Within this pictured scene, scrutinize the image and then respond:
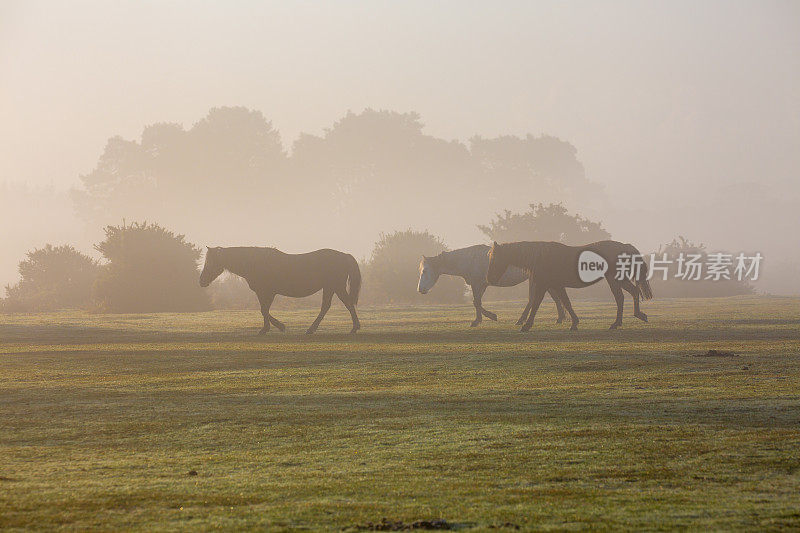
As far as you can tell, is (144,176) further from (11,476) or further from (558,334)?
(11,476)

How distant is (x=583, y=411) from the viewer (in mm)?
13414

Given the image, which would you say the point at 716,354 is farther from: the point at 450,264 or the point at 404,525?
the point at 450,264

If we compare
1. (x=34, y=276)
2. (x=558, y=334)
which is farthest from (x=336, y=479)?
(x=34, y=276)

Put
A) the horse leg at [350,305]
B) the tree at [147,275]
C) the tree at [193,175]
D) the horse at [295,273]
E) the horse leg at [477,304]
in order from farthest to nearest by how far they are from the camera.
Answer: the tree at [193,175] < the tree at [147,275] < the horse leg at [477,304] < the horse at [295,273] < the horse leg at [350,305]

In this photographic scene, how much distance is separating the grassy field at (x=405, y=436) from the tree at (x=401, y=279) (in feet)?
99.3

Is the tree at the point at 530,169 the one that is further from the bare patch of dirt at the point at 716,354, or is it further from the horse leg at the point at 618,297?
the bare patch of dirt at the point at 716,354

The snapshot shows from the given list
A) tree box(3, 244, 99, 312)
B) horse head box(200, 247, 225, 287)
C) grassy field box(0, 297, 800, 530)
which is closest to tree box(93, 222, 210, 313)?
tree box(3, 244, 99, 312)

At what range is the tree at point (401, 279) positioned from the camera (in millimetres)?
54438

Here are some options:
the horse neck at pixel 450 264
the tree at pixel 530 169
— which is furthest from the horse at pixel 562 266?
the tree at pixel 530 169

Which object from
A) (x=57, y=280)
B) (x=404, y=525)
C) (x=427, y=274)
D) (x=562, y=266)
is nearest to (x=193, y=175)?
(x=57, y=280)

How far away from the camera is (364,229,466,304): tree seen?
5444 centimetres

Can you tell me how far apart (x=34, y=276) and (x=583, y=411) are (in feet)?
157

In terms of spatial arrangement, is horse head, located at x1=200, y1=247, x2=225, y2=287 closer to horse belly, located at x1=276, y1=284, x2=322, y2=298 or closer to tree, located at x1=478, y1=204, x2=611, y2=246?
horse belly, located at x1=276, y1=284, x2=322, y2=298

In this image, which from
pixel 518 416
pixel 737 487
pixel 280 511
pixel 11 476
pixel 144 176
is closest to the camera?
pixel 280 511
